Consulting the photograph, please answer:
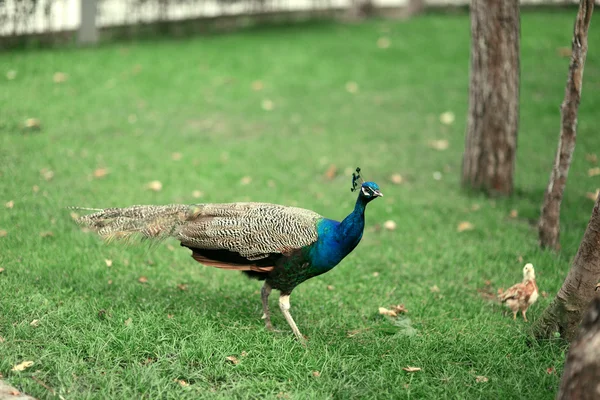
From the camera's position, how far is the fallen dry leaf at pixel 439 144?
887 cm

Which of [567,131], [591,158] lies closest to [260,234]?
[567,131]

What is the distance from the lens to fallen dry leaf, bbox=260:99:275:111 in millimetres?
9981

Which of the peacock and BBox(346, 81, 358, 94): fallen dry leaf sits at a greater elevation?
the peacock

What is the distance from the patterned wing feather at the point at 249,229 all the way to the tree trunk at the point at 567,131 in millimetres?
2273

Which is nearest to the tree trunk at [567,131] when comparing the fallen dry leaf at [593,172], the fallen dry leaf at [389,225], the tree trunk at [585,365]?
the fallen dry leaf at [389,225]

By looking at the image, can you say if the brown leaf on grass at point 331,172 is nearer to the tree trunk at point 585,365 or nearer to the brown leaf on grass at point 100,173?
the brown leaf on grass at point 100,173

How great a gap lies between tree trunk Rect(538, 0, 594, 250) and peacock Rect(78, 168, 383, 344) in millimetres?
1995

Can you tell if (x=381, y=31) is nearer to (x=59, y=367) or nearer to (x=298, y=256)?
(x=298, y=256)

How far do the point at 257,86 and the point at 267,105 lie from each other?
30.6 inches

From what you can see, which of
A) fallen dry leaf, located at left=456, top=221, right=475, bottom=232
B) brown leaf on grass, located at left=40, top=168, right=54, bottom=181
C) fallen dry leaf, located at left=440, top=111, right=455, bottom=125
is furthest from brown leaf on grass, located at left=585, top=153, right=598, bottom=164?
brown leaf on grass, located at left=40, top=168, right=54, bottom=181

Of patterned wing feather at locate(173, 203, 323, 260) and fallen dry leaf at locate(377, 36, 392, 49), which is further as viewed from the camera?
fallen dry leaf at locate(377, 36, 392, 49)

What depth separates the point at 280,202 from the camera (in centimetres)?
680

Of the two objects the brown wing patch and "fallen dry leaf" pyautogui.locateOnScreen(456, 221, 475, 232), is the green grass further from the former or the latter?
the brown wing patch

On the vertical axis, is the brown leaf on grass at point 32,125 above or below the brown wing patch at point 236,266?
below
